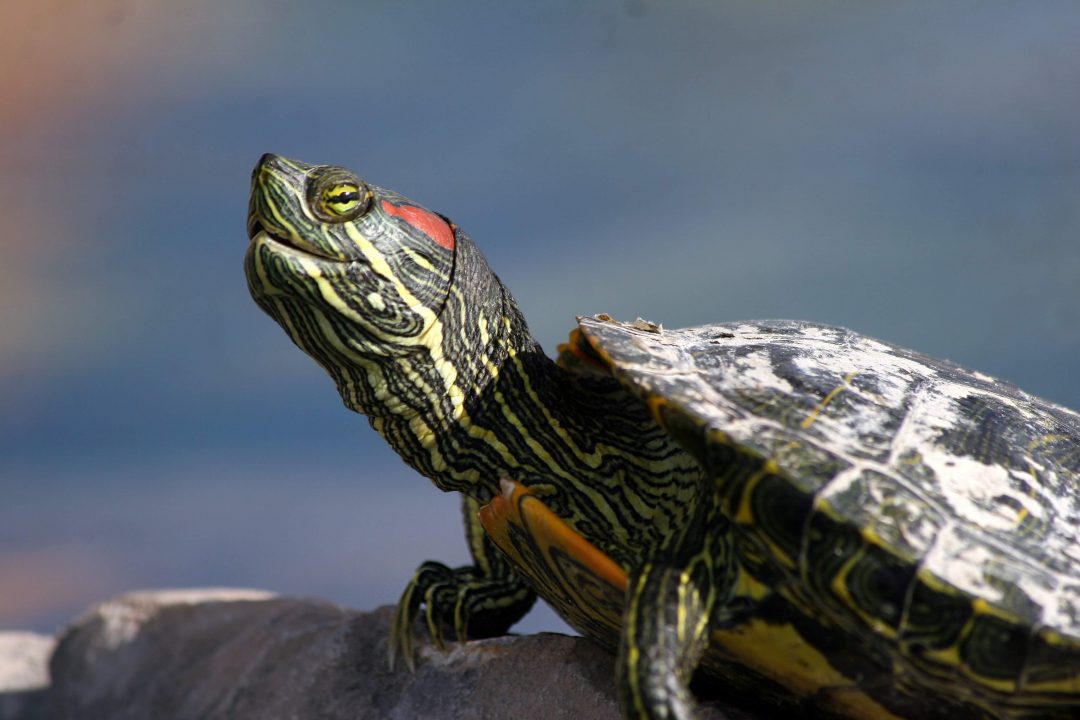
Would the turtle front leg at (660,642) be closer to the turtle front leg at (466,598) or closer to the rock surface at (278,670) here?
the rock surface at (278,670)

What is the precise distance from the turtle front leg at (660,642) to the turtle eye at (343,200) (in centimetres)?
140

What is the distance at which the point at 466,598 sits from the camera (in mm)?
3820

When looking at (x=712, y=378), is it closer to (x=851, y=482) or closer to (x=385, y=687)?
(x=851, y=482)

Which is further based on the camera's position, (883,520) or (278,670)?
(278,670)

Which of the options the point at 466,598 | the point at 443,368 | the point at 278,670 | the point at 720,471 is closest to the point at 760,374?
the point at 720,471

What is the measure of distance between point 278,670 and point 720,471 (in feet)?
9.02

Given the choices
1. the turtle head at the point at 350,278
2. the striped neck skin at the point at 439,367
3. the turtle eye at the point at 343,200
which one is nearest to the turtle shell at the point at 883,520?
the striped neck skin at the point at 439,367

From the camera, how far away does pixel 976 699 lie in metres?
2.47

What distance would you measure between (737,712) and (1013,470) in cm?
110

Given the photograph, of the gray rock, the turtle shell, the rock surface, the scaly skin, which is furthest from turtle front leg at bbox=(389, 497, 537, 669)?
the gray rock

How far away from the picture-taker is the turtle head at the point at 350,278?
2961mm

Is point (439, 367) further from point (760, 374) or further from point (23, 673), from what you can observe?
point (23, 673)

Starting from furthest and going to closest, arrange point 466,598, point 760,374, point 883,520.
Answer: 1. point 466,598
2. point 760,374
3. point 883,520

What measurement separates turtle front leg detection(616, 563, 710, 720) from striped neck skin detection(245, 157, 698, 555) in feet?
1.55
